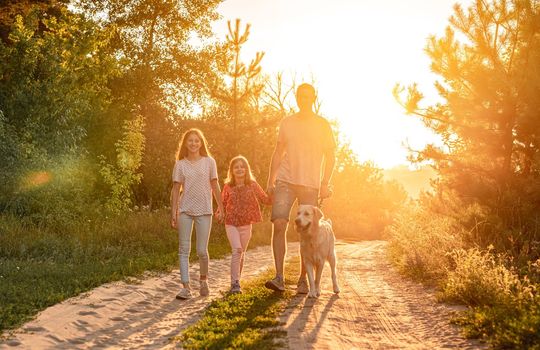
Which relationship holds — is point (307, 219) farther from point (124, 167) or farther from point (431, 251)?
point (124, 167)

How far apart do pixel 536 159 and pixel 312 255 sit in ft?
16.3

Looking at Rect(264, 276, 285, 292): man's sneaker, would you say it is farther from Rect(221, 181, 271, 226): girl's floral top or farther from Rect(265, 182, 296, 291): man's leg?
Rect(221, 181, 271, 226): girl's floral top

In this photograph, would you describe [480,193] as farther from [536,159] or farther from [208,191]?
[208,191]

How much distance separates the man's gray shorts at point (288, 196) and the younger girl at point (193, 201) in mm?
769

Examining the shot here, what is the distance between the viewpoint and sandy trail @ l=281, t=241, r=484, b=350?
521cm

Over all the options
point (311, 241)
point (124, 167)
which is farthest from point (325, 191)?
point (124, 167)

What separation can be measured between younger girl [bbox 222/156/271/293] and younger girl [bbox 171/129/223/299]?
14.1 inches

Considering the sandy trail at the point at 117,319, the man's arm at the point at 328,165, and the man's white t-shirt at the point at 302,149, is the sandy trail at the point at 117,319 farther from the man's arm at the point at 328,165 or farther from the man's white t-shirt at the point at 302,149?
the man's arm at the point at 328,165

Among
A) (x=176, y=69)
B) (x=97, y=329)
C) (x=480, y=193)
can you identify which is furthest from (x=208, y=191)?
(x=176, y=69)

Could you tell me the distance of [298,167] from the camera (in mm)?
7773

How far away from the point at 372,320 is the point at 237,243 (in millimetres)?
2462

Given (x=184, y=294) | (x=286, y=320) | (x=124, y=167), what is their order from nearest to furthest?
(x=286, y=320) → (x=184, y=294) → (x=124, y=167)

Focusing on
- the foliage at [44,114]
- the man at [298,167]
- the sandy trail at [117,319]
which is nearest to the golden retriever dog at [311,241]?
the man at [298,167]

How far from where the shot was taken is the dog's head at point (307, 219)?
7.36m
